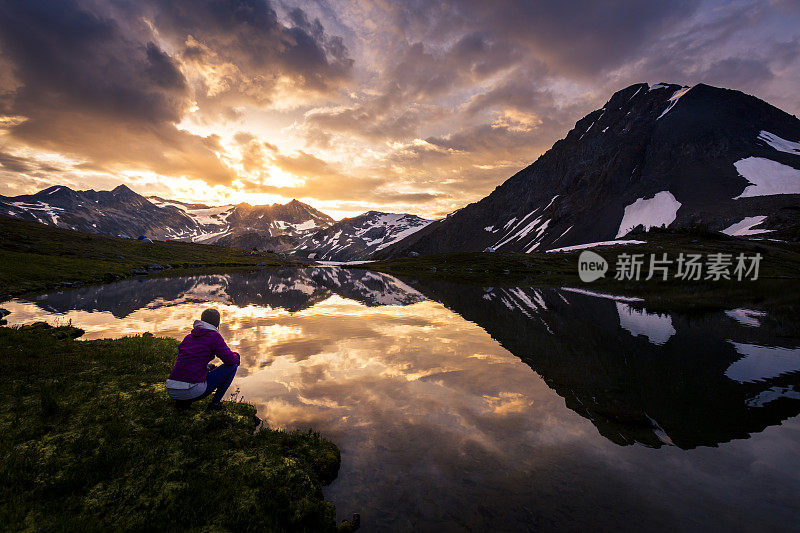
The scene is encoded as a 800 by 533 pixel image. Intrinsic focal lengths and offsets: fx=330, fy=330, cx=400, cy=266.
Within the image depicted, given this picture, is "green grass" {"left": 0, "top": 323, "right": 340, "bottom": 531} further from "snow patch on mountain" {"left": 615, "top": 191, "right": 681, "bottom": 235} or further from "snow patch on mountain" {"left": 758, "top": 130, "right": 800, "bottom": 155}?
"snow patch on mountain" {"left": 758, "top": 130, "right": 800, "bottom": 155}

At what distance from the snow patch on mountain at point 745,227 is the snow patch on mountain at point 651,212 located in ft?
60.5

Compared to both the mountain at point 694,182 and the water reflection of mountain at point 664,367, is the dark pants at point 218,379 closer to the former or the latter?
the water reflection of mountain at point 664,367

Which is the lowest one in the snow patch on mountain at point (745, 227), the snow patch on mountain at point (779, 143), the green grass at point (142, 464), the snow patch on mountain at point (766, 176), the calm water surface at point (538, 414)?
the calm water surface at point (538, 414)

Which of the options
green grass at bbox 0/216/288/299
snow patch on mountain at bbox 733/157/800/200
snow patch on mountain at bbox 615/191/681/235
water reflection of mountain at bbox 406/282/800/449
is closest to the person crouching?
water reflection of mountain at bbox 406/282/800/449

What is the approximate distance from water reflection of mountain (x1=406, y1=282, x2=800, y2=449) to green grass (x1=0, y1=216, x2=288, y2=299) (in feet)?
197

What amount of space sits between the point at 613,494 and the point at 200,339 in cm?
1238

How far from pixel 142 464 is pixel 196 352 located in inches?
119

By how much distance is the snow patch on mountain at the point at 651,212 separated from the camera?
5586 inches

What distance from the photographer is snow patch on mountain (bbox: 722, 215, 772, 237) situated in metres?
115

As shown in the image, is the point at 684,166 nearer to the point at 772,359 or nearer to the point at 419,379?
the point at 772,359

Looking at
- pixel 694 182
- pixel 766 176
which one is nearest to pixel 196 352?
pixel 694 182

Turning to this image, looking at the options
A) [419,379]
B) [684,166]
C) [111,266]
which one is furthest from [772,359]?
[684,166]

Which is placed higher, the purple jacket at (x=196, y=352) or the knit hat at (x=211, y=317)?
the knit hat at (x=211, y=317)

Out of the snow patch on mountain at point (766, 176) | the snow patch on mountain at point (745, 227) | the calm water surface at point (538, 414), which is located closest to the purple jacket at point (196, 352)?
the calm water surface at point (538, 414)
